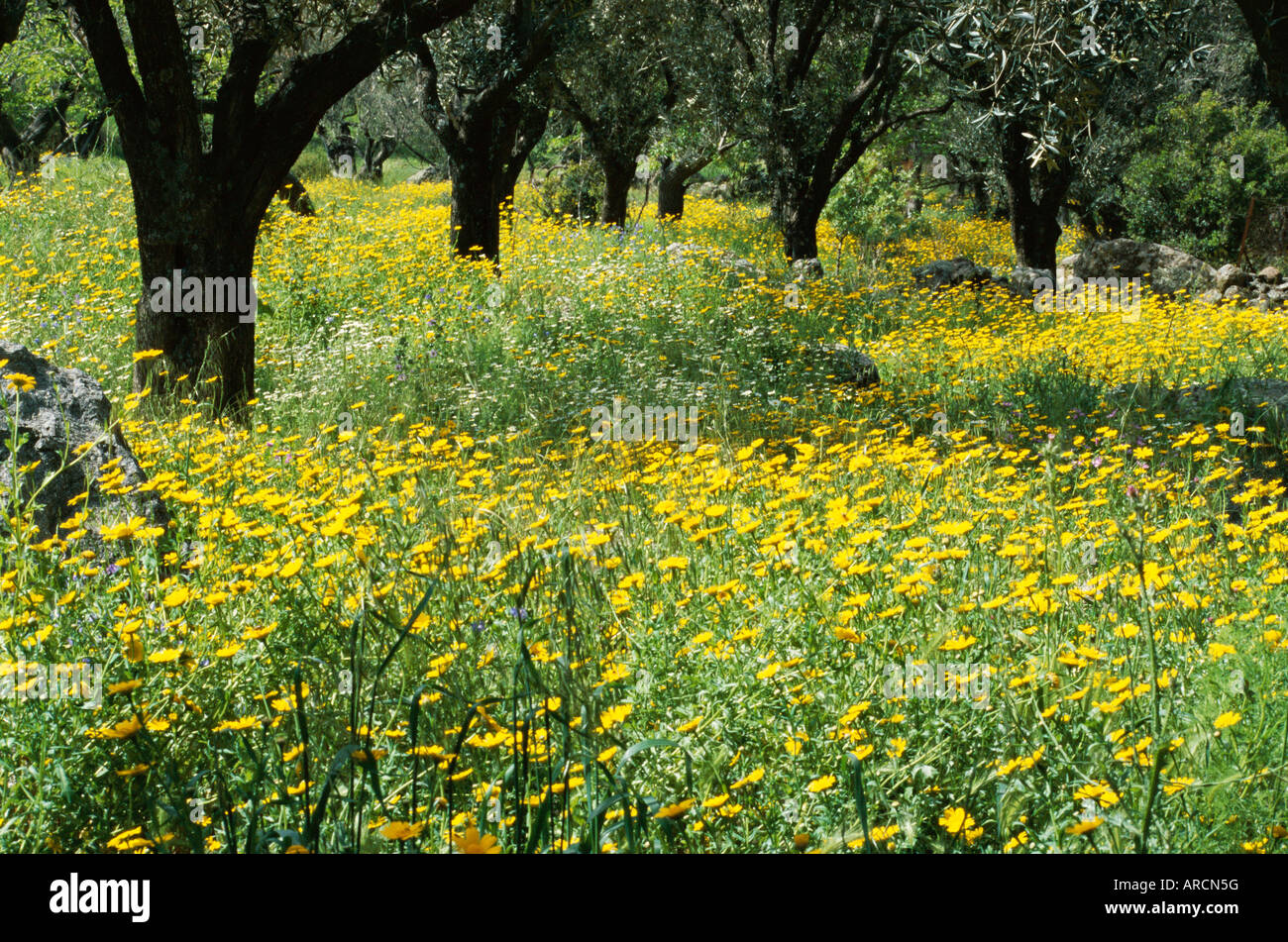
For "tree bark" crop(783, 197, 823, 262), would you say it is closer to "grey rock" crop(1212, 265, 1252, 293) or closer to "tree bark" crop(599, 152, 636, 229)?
"tree bark" crop(599, 152, 636, 229)

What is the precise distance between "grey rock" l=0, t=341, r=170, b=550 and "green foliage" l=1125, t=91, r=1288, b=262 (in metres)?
23.7

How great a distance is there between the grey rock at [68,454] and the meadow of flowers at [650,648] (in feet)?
0.55

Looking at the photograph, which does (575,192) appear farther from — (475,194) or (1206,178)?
(1206,178)

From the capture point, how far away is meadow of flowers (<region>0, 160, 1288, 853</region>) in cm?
220

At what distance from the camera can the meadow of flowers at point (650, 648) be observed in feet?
7.23

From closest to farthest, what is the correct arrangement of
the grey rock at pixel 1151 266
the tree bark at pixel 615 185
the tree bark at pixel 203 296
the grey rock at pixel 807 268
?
the tree bark at pixel 203 296 → the grey rock at pixel 807 268 → the grey rock at pixel 1151 266 → the tree bark at pixel 615 185

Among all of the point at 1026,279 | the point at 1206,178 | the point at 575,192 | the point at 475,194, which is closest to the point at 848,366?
the point at 475,194

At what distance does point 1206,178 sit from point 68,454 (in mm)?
24534

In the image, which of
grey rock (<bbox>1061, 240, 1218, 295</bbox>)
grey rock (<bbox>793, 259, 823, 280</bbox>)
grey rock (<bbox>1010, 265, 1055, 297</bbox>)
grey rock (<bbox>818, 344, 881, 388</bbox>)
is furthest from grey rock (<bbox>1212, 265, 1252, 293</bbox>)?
grey rock (<bbox>818, 344, 881, 388</bbox>)

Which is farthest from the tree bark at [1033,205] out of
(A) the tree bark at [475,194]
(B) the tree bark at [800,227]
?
(A) the tree bark at [475,194]

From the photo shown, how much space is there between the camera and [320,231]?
12516mm

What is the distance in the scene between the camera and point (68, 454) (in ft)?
14.9

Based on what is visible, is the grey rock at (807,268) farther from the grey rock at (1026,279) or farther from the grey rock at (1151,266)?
the grey rock at (1151,266)
